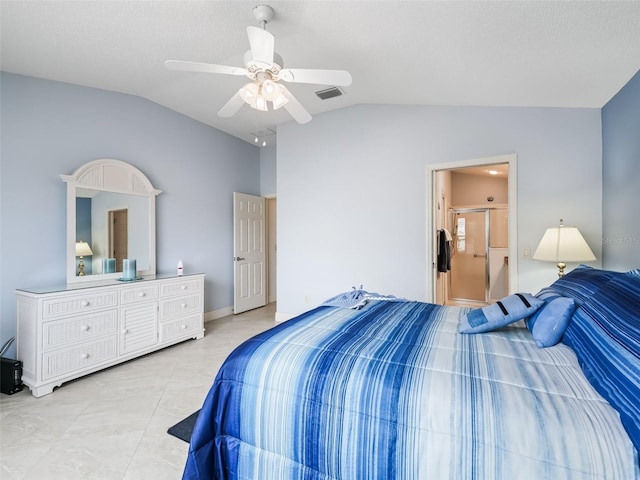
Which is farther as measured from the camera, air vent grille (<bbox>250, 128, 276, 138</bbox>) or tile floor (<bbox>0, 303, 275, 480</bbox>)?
air vent grille (<bbox>250, 128, 276, 138</bbox>)

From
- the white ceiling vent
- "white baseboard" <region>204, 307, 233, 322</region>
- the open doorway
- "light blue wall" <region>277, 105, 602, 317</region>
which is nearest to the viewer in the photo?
"light blue wall" <region>277, 105, 602, 317</region>

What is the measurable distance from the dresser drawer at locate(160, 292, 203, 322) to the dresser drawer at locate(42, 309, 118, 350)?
1.61ft

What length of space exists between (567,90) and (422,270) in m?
2.00

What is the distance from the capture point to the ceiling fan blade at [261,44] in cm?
169

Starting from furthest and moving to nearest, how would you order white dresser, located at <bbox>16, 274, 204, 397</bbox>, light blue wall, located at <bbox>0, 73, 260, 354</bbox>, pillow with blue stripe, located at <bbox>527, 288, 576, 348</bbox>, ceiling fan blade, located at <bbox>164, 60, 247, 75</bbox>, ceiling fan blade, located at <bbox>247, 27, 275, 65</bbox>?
1. light blue wall, located at <bbox>0, 73, 260, 354</bbox>
2. white dresser, located at <bbox>16, 274, 204, 397</bbox>
3. ceiling fan blade, located at <bbox>164, 60, 247, 75</bbox>
4. ceiling fan blade, located at <bbox>247, 27, 275, 65</bbox>
5. pillow with blue stripe, located at <bbox>527, 288, 576, 348</bbox>

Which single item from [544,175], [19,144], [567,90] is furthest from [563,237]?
[19,144]

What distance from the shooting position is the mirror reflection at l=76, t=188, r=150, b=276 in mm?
2959

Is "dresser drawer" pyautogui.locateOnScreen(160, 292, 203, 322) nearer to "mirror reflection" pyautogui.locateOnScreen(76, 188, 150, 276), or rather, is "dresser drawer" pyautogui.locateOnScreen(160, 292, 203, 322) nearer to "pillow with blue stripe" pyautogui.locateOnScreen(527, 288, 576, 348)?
"mirror reflection" pyautogui.locateOnScreen(76, 188, 150, 276)

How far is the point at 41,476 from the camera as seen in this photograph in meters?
1.54

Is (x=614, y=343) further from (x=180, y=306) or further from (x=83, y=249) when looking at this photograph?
(x=83, y=249)

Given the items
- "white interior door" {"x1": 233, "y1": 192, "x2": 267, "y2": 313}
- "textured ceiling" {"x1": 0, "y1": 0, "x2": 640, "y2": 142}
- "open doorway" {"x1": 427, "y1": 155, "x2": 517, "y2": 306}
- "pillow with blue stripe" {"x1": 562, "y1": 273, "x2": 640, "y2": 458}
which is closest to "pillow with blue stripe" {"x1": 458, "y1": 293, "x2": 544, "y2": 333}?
"pillow with blue stripe" {"x1": 562, "y1": 273, "x2": 640, "y2": 458}

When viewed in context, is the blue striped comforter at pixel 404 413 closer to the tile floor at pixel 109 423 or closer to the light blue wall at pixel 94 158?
the tile floor at pixel 109 423

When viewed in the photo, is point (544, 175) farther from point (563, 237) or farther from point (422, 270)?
point (422, 270)

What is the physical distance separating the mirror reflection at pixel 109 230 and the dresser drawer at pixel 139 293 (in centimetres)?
44
